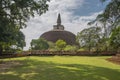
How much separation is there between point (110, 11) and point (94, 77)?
565cm

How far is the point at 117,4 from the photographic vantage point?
18.3m

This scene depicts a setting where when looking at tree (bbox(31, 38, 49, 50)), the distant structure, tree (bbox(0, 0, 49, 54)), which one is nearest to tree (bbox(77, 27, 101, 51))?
tree (bbox(31, 38, 49, 50))

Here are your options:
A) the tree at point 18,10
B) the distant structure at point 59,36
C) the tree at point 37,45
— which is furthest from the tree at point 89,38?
the distant structure at point 59,36

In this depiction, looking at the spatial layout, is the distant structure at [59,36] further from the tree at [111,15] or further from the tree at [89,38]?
the tree at [111,15]

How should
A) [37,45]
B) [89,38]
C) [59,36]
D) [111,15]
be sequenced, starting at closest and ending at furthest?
[111,15]
[89,38]
[37,45]
[59,36]

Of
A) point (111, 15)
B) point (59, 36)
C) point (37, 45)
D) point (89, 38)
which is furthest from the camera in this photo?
point (59, 36)

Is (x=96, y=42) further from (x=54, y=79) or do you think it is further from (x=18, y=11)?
(x=54, y=79)

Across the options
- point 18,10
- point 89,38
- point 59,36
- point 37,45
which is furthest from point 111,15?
point 59,36

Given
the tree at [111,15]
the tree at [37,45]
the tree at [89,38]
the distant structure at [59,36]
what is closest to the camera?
the tree at [111,15]

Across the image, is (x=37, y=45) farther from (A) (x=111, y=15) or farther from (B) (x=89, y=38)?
(A) (x=111, y=15)

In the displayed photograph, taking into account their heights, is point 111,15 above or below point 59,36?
below

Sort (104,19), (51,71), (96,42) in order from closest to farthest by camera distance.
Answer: (51,71)
(104,19)
(96,42)

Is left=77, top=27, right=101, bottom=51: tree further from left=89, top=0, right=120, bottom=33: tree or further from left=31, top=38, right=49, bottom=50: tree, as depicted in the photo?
left=89, top=0, right=120, bottom=33: tree

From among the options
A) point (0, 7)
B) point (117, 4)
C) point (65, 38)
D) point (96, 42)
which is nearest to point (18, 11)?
point (0, 7)
